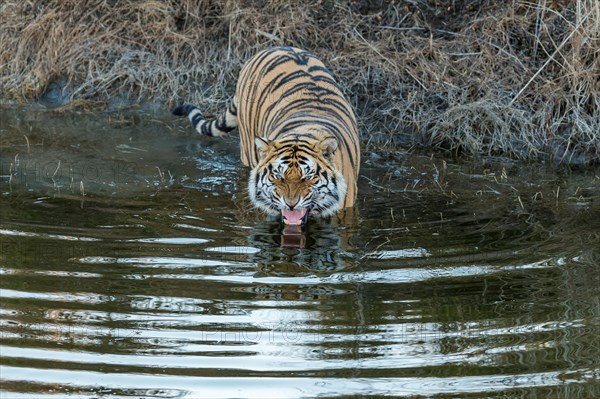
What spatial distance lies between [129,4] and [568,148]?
4.02 metres

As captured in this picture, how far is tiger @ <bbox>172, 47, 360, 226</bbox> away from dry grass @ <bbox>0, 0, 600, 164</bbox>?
3.26ft

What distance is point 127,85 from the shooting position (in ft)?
29.4

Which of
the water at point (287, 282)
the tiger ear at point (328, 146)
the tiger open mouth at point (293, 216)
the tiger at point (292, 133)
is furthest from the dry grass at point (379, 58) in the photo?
the tiger open mouth at point (293, 216)

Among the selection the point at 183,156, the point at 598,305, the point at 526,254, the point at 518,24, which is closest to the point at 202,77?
the point at 183,156

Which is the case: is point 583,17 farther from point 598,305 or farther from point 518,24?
point 598,305

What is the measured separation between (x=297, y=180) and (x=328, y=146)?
0.93ft

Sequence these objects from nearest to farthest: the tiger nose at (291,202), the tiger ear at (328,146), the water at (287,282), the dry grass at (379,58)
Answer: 1. the water at (287,282)
2. the tiger nose at (291,202)
3. the tiger ear at (328,146)
4. the dry grass at (379,58)

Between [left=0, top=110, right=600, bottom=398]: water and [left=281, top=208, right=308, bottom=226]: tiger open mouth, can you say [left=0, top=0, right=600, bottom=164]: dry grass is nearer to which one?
[left=0, top=110, right=600, bottom=398]: water

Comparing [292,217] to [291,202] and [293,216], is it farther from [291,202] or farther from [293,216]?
[291,202]

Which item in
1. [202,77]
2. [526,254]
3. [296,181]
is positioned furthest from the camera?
[202,77]

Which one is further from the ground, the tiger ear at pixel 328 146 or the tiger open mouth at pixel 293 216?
the tiger ear at pixel 328 146

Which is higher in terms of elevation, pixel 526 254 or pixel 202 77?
pixel 202 77

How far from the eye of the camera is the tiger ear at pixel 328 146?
6152 millimetres

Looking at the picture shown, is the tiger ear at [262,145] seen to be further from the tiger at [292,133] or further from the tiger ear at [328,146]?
the tiger ear at [328,146]
